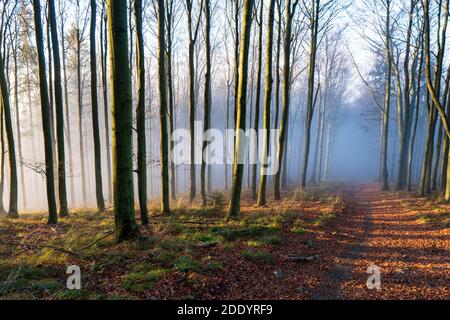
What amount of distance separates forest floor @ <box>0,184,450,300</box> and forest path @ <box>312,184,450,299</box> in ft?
0.06

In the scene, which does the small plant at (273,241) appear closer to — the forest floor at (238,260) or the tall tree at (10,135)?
the forest floor at (238,260)

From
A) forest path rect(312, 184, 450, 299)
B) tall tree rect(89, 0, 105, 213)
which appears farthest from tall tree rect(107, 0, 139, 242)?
tall tree rect(89, 0, 105, 213)

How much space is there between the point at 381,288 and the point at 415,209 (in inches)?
302

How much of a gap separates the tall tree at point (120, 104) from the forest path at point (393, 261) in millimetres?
3992

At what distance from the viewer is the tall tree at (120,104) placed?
5.04m

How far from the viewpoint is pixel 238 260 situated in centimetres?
505

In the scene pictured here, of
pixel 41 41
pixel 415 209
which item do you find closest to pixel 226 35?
pixel 41 41

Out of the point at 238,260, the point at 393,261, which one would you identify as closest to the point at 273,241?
the point at 238,260

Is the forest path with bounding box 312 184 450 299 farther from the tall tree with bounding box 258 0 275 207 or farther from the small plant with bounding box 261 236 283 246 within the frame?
the tall tree with bounding box 258 0 275 207

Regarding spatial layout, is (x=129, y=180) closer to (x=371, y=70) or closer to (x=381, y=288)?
(x=381, y=288)

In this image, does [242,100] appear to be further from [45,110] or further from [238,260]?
[45,110]

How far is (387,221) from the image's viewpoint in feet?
28.9

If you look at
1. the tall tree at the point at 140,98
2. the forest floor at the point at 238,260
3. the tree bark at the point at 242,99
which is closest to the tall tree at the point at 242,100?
the tree bark at the point at 242,99

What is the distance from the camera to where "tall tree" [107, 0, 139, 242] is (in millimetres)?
5043
